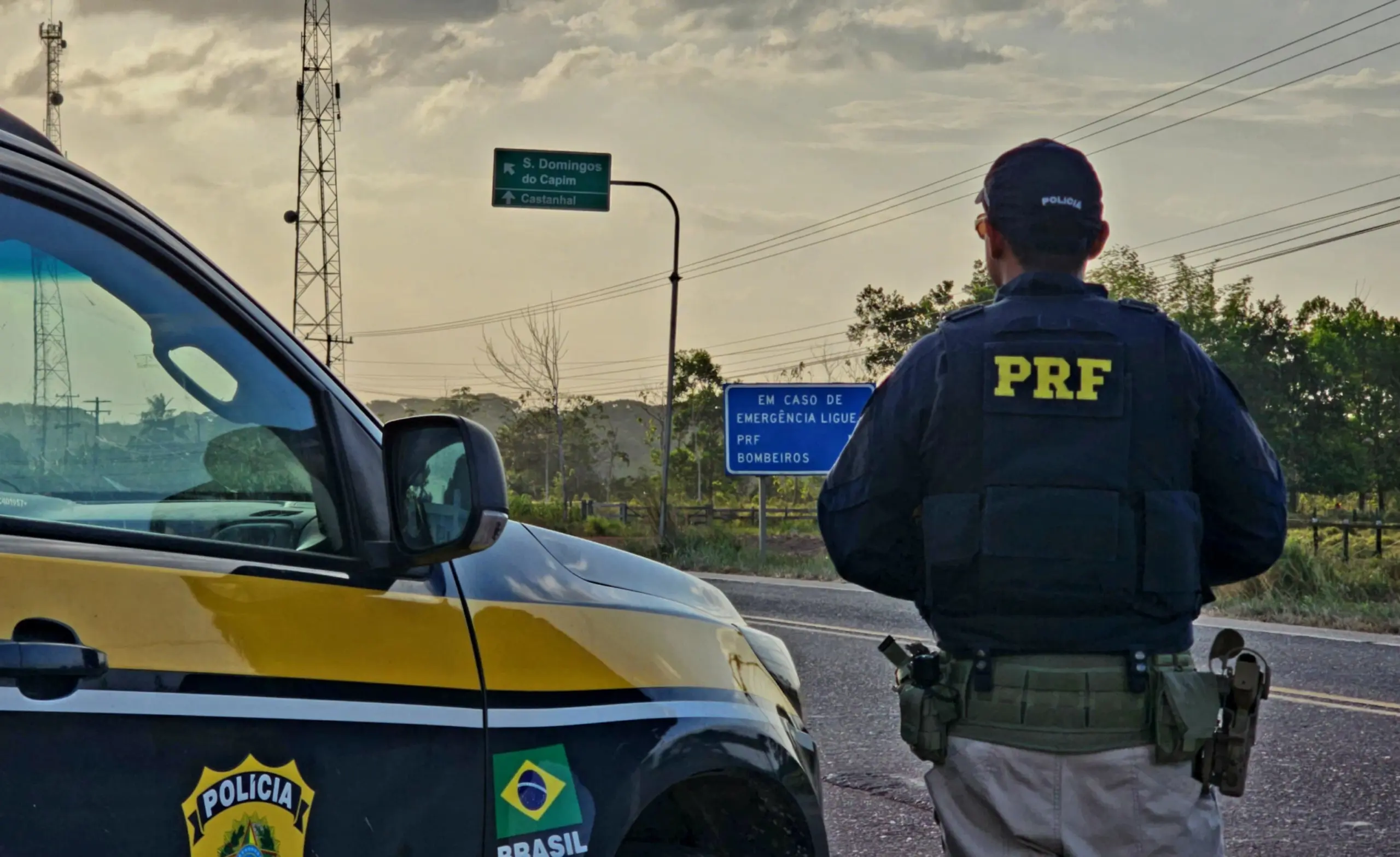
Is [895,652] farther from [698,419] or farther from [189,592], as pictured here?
[698,419]

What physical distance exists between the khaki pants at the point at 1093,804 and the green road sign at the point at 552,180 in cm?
2407

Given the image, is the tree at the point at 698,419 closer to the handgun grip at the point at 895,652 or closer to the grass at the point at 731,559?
the grass at the point at 731,559

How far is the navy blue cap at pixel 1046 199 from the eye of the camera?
2783 mm

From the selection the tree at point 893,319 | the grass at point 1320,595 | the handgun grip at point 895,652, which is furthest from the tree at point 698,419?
the handgun grip at point 895,652

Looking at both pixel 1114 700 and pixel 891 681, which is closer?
pixel 1114 700

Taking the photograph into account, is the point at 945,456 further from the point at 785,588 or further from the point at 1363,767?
the point at 785,588

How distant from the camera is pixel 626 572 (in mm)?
2752

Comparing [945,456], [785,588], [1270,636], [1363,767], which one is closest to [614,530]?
[785,588]

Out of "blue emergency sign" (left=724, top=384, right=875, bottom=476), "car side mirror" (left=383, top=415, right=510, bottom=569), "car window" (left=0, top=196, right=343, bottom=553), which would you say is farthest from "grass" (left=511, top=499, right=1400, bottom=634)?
"car window" (left=0, top=196, right=343, bottom=553)

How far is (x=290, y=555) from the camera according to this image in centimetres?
213

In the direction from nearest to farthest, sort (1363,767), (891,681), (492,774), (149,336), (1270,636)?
(149,336), (492,774), (1363,767), (891,681), (1270,636)

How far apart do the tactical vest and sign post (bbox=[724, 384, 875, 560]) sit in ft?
69.5

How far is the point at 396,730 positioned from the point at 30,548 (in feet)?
1.92

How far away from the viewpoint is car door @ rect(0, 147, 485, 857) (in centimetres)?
179
